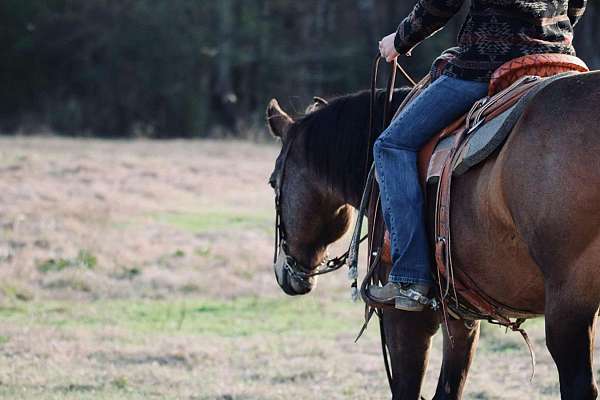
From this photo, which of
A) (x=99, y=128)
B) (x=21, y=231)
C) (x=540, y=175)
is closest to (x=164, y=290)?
(x=21, y=231)

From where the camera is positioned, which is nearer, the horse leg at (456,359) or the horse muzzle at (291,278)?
the horse leg at (456,359)

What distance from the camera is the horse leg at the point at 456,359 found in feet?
17.4

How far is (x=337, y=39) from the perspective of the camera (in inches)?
1451

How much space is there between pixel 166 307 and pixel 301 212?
16.4ft

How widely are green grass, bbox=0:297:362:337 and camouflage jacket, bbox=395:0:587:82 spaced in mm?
4949

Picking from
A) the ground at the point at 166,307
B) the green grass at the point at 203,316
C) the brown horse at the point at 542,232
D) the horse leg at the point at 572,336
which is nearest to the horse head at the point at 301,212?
the brown horse at the point at 542,232

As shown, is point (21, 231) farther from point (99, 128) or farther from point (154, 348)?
point (99, 128)

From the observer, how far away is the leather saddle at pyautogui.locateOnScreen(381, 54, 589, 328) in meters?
4.25

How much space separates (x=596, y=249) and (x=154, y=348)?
5.34 metres

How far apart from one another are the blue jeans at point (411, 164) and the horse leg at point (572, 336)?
0.82m

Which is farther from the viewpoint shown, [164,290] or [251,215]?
[251,215]

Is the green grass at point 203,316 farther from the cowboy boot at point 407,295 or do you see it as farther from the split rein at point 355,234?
the cowboy boot at point 407,295

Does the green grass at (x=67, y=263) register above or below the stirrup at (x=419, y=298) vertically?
below

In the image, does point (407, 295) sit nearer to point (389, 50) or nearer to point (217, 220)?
point (389, 50)
